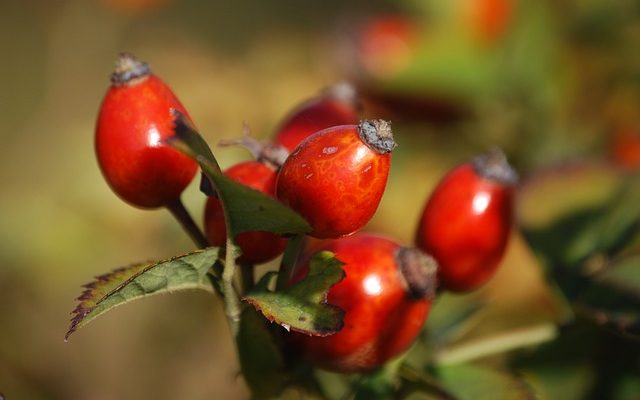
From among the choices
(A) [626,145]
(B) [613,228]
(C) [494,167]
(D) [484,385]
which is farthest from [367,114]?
(D) [484,385]

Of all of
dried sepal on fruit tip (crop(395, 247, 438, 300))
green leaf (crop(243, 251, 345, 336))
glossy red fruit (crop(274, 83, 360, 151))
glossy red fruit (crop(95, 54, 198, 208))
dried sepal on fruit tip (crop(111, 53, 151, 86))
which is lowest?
dried sepal on fruit tip (crop(395, 247, 438, 300))

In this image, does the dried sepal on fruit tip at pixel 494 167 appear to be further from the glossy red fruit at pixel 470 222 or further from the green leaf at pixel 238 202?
the green leaf at pixel 238 202

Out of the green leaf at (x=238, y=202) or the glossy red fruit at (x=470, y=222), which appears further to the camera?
the glossy red fruit at (x=470, y=222)

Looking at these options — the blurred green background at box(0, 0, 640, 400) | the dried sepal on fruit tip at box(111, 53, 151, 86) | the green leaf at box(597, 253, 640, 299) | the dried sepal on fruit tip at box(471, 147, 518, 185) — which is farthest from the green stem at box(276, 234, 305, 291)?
the blurred green background at box(0, 0, 640, 400)

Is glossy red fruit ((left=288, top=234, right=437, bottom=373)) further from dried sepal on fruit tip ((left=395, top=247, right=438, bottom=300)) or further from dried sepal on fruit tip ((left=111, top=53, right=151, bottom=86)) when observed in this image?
dried sepal on fruit tip ((left=111, top=53, right=151, bottom=86))

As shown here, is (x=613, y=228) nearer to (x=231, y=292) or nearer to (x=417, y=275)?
(x=417, y=275)

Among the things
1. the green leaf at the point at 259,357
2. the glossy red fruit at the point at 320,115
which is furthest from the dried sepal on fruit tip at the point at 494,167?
the green leaf at the point at 259,357

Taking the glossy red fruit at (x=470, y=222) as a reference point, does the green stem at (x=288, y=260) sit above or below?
above
